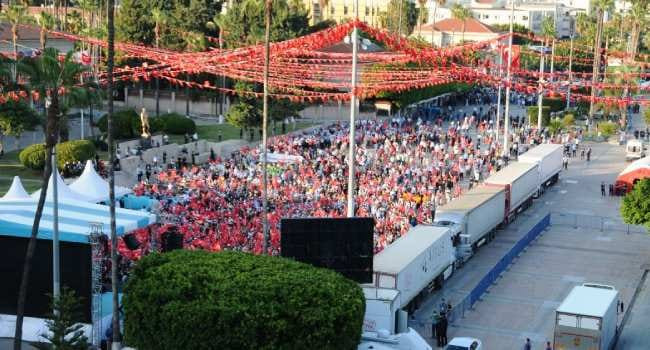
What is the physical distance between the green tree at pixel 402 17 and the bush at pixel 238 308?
4487 inches

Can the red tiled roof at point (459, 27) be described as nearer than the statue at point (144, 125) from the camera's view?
No

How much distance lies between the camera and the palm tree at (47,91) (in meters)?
25.8

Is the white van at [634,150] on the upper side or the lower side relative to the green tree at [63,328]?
A: upper

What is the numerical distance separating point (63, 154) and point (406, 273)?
25.3m

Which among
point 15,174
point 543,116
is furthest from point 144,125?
point 543,116

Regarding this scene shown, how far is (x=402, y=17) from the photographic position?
13925 centimetres

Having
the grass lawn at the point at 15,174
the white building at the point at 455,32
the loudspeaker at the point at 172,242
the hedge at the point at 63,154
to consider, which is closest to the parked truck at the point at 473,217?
the loudspeaker at the point at 172,242

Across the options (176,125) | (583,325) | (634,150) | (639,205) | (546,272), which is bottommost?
(546,272)

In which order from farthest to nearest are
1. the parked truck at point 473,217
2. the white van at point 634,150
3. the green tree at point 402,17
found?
the green tree at point 402,17 → the white van at point 634,150 → the parked truck at point 473,217

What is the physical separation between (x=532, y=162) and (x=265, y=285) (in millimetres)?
33766

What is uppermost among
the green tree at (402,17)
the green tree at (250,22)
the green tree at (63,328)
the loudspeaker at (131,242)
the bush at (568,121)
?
the green tree at (402,17)

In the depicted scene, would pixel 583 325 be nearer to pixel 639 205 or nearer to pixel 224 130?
pixel 639 205

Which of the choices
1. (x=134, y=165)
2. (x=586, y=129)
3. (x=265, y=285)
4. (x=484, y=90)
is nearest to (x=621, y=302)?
(x=265, y=285)

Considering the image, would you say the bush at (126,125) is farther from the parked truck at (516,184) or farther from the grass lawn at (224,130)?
the parked truck at (516,184)
